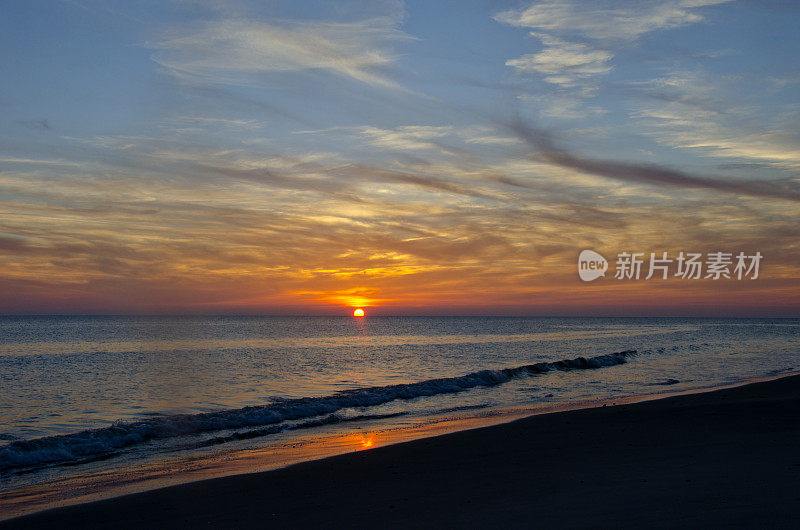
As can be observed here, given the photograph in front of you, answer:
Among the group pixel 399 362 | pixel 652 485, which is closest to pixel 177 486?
pixel 652 485

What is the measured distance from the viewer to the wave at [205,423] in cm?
1444

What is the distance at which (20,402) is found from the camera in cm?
2292

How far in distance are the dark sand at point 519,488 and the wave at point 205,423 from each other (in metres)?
6.24

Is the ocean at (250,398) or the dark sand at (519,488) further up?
the dark sand at (519,488)

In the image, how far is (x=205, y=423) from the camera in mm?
18203

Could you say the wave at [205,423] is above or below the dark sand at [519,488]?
below

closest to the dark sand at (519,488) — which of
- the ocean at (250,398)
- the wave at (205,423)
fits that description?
the ocean at (250,398)

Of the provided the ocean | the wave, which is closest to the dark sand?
the ocean

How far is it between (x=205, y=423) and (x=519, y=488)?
12330 millimetres

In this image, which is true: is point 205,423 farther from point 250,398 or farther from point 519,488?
point 519,488

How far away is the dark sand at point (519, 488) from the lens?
724cm

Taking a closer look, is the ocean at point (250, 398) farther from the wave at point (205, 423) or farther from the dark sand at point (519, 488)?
the dark sand at point (519, 488)

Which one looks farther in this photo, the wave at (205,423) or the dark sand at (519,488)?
the wave at (205,423)

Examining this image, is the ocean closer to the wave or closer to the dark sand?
the wave
